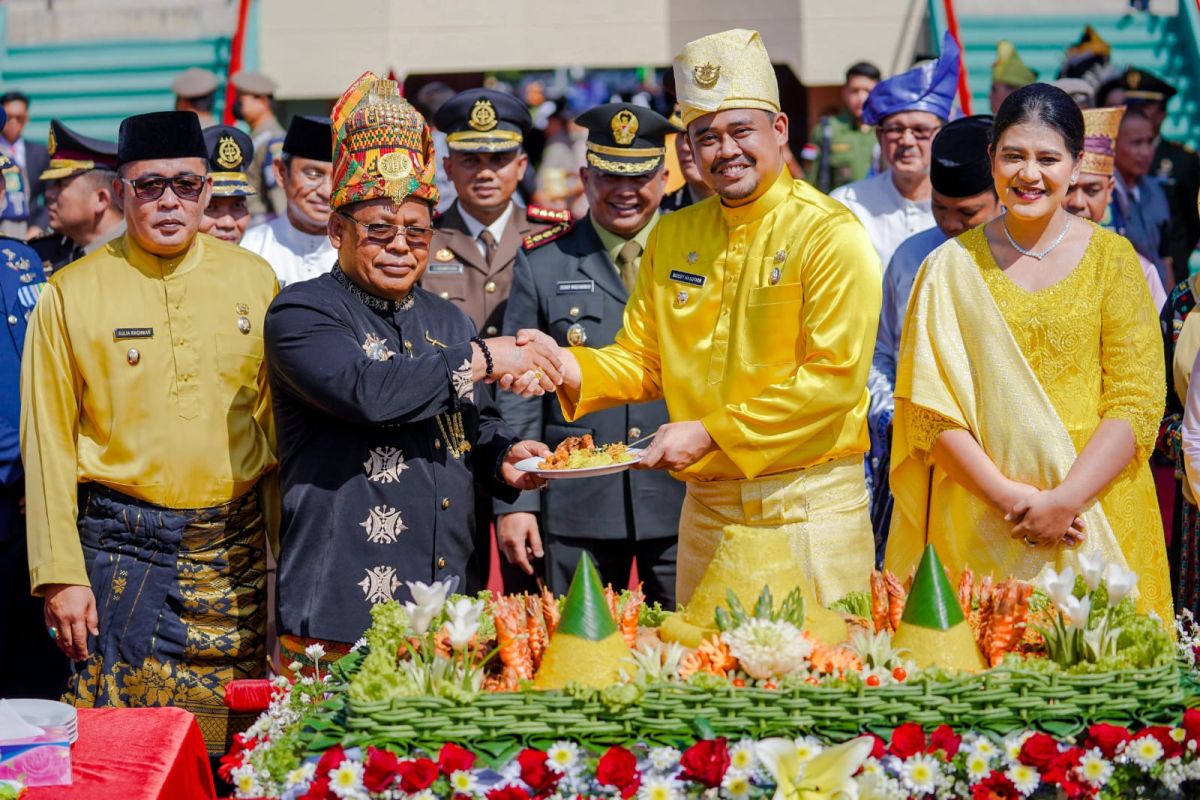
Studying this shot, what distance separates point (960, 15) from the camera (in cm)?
1252

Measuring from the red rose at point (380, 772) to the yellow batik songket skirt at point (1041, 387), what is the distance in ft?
6.74

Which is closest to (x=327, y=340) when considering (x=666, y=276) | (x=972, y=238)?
(x=666, y=276)

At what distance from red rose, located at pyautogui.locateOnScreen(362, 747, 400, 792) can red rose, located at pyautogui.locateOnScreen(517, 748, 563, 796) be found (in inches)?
9.3

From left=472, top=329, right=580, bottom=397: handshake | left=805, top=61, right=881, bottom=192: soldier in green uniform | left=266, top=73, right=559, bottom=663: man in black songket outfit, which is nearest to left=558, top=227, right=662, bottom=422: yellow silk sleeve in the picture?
left=472, top=329, right=580, bottom=397: handshake

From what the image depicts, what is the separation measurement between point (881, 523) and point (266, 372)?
97.7 inches

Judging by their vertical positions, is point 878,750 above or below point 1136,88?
below

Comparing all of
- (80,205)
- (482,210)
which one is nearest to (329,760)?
(482,210)

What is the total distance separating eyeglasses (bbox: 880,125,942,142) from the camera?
678 cm

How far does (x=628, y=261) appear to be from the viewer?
18.9 ft

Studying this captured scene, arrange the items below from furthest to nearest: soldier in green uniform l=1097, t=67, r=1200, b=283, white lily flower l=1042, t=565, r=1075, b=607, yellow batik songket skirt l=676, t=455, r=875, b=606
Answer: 1. soldier in green uniform l=1097, t=67, r=1200, b=283
2. yellow batik songket skirt l=676, t=455, r=875, b=606
3. white lily flower l=1042, t=565, r=1075, b=607

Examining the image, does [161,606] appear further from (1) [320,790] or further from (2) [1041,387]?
(2) [1041,387]

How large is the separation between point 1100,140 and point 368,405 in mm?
3801

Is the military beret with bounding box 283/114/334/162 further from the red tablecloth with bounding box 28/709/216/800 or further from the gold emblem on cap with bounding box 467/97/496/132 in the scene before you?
the red tablecloth with bounding box 28/709/216/800

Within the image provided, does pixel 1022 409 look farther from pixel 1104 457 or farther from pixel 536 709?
pixel 536 709
